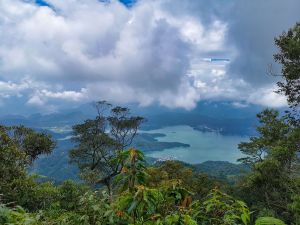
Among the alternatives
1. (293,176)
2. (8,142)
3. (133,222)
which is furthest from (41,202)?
(293,176)

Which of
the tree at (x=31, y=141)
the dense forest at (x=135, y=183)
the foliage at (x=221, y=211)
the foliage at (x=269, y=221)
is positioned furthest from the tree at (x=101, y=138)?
the foliage at (x=269, y=221)

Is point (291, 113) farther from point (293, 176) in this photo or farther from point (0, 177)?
point (0, 177)

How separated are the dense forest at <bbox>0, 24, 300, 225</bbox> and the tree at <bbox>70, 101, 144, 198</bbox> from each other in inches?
4.0

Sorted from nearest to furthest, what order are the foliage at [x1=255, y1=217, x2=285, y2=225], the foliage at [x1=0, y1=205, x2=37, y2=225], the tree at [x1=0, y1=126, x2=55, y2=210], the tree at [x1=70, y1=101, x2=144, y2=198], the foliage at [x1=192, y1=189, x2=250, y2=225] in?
the foliage at [x1=255, y1=217, x2=285, y2=225] < the foliage at [x1=192, y1=189, x2=250, y2=225] < the foliage at [x1=0, y1=205, x2=37, y2=225] < the tree at [x1=0, y1=126, x2=55, y2=210] < the tree at [x1=70, y1=101, x2=144, y2=198]

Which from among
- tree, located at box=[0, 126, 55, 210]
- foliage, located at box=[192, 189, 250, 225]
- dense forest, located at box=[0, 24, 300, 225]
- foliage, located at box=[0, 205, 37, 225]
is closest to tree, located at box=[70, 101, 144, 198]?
dense forest, located at box=[0, 24, 300, 225]

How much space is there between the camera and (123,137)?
42.3 metres

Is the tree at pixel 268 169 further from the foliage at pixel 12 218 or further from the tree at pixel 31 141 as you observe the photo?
the foliage at pixel 12 218

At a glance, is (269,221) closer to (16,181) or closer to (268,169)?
(16,181)

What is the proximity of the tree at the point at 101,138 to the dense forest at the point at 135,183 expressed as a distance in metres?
0.10

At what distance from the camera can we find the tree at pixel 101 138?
38.3 metres

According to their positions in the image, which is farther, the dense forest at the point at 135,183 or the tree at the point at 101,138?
the tree at the point at 101,138

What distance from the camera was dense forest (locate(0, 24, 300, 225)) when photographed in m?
2.75

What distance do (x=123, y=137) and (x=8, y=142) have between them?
2617cm

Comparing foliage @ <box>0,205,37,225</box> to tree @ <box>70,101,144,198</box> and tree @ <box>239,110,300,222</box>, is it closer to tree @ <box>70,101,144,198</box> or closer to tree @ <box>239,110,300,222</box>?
tree @ <box>239,110,300,222</box>
